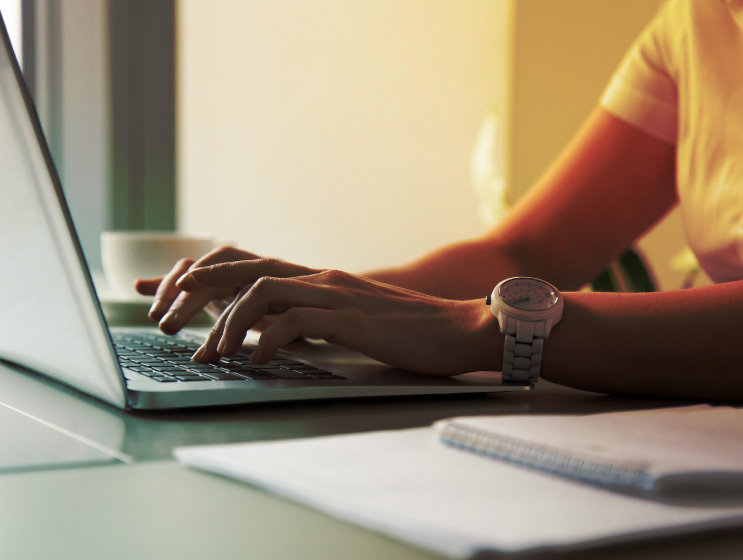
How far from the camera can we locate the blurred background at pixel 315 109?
6.93ft

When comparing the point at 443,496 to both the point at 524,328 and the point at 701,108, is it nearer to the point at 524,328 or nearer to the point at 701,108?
the point at 524,328

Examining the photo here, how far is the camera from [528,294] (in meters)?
0.57

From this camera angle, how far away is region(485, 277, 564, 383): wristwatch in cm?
54

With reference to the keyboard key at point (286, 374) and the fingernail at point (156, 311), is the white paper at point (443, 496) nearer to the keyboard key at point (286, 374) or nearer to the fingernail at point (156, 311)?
the keyboard key at point (286, 374)

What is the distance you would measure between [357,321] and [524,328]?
0.12m

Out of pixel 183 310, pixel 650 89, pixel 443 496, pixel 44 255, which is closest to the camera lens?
pixel 443 496

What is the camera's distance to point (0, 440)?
1.17 feet

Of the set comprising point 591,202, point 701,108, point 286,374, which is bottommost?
point 286,374

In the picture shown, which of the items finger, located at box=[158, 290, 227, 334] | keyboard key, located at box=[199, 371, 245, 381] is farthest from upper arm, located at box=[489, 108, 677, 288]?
keyboard key, located at box=[199, 371, 245, 381]

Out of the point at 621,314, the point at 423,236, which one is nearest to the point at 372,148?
the point at 423,236

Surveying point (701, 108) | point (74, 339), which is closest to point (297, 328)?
point (74, 339)

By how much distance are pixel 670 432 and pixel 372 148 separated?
2202mm

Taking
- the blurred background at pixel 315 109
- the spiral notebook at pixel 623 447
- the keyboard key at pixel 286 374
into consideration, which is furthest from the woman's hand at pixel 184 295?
the blurred background at pixel 315 109

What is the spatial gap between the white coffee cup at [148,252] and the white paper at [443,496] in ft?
1.94
